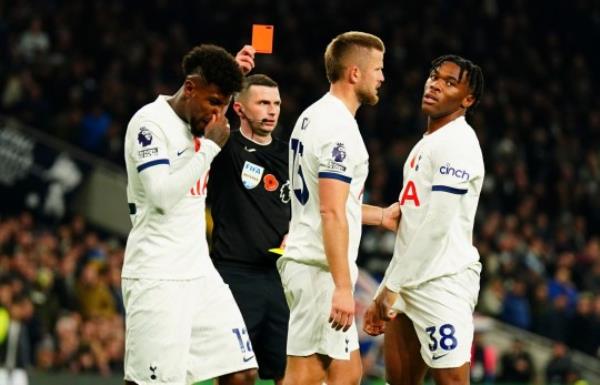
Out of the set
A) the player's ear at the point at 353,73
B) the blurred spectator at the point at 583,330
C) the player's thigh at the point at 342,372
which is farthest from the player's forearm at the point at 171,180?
the blurred spectator at the point at 583,330

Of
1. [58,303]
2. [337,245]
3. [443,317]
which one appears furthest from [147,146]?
[58,303]

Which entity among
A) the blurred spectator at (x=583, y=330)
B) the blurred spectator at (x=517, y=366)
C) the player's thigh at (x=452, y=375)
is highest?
the player's thigh at (x=452, y=375)

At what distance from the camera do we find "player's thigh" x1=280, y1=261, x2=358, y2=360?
22.1 feet

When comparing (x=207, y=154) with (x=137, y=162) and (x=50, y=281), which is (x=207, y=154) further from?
(x=50, y=281)

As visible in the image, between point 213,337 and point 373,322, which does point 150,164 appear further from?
point 373,322

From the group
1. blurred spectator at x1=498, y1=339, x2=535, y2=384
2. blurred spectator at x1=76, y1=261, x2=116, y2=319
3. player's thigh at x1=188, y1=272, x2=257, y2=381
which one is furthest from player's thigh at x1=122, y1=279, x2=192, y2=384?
blurred spectator at x1=498, y1=339, x2=535, y2=384

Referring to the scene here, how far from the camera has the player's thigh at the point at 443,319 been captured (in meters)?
7.15

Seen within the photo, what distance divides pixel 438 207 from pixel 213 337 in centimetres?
135

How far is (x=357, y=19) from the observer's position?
78.6 ft

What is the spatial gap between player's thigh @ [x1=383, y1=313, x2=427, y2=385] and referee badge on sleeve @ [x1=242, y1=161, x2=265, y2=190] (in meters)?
1.33

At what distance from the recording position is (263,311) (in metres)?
8.12

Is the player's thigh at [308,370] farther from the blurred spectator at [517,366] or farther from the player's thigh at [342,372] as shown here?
the blurred spectator at [517,366]

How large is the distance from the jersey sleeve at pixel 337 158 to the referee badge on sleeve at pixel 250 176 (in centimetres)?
151

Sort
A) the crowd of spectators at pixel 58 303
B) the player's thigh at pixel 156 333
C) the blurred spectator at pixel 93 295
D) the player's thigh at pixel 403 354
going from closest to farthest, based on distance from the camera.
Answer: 1. the player's thigh at pixel 156 333
2. the player's thigh at pixel 403 354
3. the crowd of spectators at pixel 58 303
4. the blurred spectator at pixel 93 295
